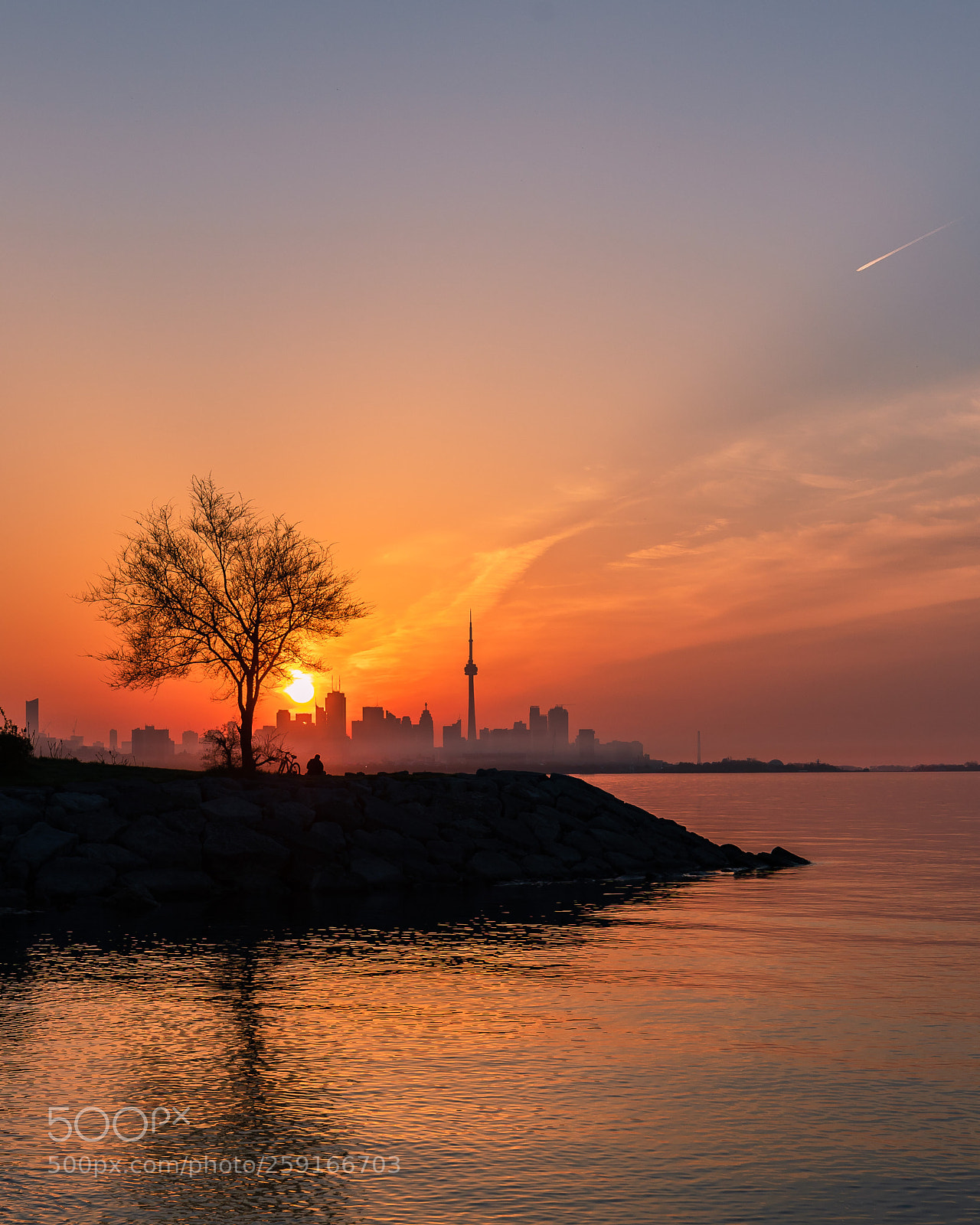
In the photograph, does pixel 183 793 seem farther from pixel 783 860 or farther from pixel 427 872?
pixel 783 860

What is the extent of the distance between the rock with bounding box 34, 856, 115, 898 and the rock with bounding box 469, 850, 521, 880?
41.8 feet

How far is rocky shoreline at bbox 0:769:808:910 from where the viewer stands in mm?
33906

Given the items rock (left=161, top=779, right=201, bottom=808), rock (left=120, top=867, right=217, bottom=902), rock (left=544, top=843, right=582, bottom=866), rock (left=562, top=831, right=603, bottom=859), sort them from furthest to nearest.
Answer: rock (left=562, top=831, right=603, bottom=859) < rock (left=544, top=843, right=582, bottom=866) < rock (left=161, top=779, right=201, bottom=808) < rock (left=120, top=867, right=217, bottom=902)

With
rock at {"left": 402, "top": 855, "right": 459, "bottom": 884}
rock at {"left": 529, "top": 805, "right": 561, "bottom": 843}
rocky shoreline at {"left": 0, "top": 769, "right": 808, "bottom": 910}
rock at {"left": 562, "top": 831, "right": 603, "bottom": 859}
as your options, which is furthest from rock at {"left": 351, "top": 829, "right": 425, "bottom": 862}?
rock at {"left": 562, "top": 831, "right": 603, "bottom": 859}

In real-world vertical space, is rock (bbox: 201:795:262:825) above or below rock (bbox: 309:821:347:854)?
above

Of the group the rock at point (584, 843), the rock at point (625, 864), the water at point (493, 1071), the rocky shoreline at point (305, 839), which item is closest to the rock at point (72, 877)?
the rocky shoreline at point (305, 839)

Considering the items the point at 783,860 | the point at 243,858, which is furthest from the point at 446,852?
the point at 783,860

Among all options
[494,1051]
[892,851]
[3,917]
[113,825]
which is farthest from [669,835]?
[494,1051]

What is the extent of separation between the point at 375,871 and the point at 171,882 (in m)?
7.01

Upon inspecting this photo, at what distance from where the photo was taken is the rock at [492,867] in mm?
40375

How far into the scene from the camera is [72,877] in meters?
33.1

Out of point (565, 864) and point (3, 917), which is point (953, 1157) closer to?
point (3, 917)

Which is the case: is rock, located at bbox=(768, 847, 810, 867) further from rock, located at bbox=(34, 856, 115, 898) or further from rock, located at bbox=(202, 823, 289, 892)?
rock, located at bbox=(34, 856, 115, 898)

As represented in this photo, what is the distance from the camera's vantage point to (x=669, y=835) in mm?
50188
